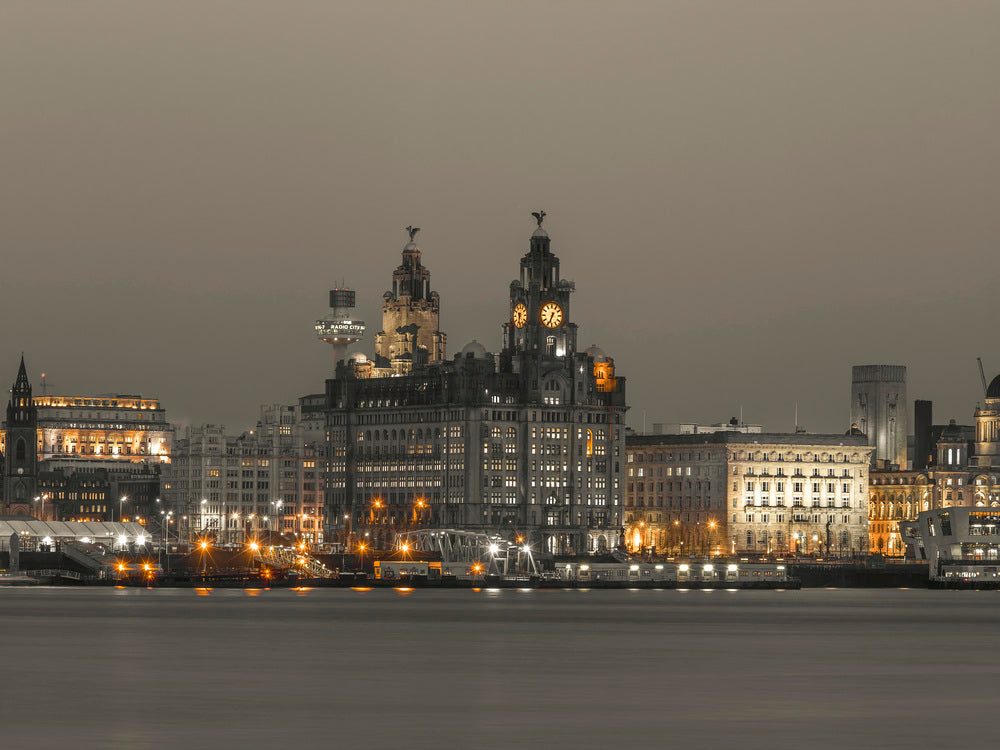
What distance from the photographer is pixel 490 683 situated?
7775 cm

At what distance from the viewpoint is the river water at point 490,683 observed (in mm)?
59625

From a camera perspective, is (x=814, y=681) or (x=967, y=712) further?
(x=814, y=681)

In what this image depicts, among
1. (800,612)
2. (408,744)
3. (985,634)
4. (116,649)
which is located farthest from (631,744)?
(800,612)

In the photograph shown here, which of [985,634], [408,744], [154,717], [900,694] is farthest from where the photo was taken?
[985,634]

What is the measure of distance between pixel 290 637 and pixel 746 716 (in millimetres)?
50544

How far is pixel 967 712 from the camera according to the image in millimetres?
67000

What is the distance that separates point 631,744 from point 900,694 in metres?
19.7

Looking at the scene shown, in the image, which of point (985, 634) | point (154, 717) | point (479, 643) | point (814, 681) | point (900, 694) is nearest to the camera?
point (154, 717)

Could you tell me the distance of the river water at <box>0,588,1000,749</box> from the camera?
59.6m

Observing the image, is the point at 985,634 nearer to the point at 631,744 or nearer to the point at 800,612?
the point at 800,612

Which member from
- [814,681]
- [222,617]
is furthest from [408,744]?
[222,617]

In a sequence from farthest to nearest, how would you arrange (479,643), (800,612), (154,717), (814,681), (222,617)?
(800,612) < (222,617) < (479,643) < (814,681) < (154,717)

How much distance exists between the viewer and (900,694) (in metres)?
74.2

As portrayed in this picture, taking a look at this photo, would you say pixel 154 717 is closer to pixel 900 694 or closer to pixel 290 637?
pixel 900 694
